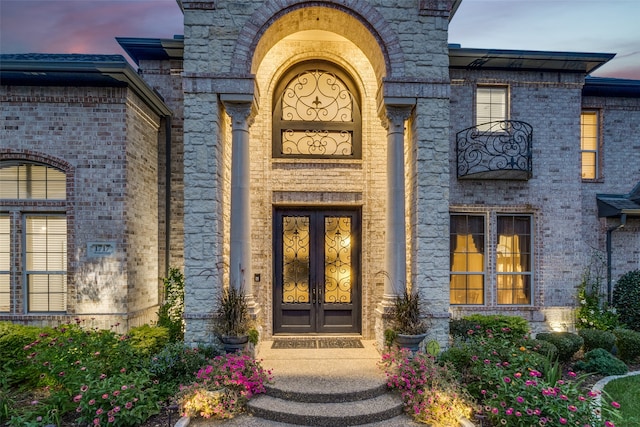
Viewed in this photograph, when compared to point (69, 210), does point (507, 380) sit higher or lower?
lower

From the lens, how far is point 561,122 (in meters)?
8.13

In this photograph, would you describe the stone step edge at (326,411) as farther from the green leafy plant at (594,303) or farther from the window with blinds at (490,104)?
the window with blinds at (490,104)

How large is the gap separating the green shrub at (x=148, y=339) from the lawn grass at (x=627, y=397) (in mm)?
6374

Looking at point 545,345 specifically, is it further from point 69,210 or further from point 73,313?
point 69,210

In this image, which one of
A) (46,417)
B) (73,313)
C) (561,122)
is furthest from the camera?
(561,122)

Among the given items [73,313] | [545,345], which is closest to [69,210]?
[73,313]

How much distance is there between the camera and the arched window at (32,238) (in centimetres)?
665

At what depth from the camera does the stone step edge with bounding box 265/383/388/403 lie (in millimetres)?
4812

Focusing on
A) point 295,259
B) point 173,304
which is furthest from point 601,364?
point 173,304

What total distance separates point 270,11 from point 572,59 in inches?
258

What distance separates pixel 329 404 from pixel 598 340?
5.54 m

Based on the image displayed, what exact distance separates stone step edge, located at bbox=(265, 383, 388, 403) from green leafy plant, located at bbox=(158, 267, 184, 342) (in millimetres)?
2906

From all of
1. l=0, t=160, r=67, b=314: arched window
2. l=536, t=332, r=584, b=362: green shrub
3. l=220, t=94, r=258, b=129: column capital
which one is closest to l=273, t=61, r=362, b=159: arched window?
l=220, t=94, r=258, b=129: column capital

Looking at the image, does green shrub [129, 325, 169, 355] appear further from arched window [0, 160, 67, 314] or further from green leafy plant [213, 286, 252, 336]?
arched window [0, 160, 67, 314]
